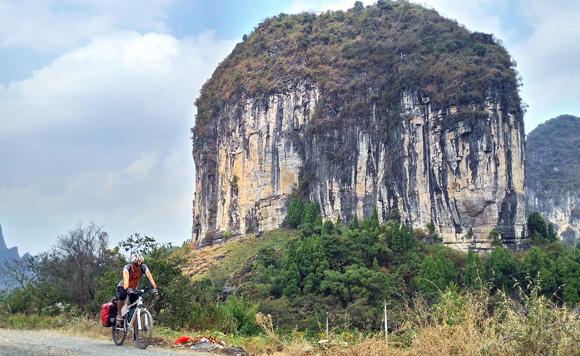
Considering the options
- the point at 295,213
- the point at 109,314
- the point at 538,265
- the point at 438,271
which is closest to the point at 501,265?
the point at 538,265

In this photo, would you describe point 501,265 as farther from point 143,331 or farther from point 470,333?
point 470,333

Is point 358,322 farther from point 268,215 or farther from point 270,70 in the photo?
point 270,70

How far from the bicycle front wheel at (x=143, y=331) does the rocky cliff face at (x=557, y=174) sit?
330 ft

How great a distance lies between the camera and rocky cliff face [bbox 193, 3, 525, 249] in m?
61.0

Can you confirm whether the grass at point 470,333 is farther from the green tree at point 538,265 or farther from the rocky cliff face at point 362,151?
the rocky cliff face at point 362,151

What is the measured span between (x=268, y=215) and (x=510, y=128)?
2671 centimetres

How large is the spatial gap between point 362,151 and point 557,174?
8090cm

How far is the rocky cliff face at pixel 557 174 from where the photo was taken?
11919 cm

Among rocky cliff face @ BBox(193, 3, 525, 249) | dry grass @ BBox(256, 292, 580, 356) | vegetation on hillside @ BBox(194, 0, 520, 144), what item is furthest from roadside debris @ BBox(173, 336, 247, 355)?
vegetation on hillside @ BBox(194, 0, 520, 144)

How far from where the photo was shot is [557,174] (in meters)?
136

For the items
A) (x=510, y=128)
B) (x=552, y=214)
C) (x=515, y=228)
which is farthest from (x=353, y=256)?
(x=552, y=214)

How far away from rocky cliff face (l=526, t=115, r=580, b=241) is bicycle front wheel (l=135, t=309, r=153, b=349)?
10058 cm

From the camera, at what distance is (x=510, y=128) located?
206 feet

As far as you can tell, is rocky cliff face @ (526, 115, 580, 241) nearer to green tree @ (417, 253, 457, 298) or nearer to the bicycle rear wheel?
green tree @ (417, 253, 457, 298)
